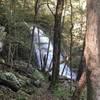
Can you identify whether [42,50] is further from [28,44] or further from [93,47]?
[93,47]

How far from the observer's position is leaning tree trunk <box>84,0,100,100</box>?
185 inches

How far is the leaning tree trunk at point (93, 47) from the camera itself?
4.71m

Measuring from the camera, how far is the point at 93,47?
15.8ft

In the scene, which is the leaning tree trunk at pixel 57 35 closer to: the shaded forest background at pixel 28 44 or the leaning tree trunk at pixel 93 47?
the shaded forest background at pixel 28 44

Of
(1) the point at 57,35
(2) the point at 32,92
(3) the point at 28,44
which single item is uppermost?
(1) the point at 57,35

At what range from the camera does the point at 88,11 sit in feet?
15.6

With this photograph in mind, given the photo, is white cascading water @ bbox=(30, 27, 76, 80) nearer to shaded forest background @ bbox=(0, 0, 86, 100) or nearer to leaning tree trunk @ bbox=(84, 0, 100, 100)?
shaded forest background @ bbox=(0, 0, 86, 100)

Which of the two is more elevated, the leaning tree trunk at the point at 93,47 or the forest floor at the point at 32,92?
the leaning tree trunk at the point at 93,47

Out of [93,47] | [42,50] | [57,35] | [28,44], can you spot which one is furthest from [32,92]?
[42,50]

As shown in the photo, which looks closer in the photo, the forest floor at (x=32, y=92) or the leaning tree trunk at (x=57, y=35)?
the forest floor at (x=32, y=92)

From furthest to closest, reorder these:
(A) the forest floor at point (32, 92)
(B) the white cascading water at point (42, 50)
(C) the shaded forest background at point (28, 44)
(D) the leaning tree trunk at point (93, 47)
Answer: (B) the white cascading water at point (42, 50)
(C) the shaded forest background at point (28, 44)
(A) the forest floor at point (32, 92)
(D) the leaning tree trunk at point (93, 47)

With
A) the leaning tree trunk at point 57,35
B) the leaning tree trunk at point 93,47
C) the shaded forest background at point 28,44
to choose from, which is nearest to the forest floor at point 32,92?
the shaded forest background at point 28,44

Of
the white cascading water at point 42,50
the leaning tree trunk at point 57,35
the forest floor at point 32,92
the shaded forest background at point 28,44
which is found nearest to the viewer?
the forest floor at point 32,92

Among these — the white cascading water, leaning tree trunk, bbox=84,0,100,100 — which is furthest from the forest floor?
leaning tree trunk, bbox=84,0,100,100
